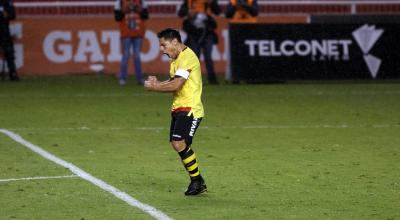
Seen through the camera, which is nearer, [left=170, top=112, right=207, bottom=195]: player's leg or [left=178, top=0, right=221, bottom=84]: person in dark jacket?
[left=170, top=112, right=207, bottom=195]: player's leg

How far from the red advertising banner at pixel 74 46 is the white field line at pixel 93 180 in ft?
33.9

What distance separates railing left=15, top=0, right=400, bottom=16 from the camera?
2742cm

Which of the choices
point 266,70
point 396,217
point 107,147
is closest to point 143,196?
point 396,217

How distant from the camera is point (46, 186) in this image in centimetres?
1106

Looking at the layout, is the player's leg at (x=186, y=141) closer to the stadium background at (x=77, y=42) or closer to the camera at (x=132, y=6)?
the camera at (x=132, y=6)

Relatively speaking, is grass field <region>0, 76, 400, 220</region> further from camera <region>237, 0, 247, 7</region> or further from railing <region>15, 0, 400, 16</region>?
railing <region>15, 0, 400, 16</region>

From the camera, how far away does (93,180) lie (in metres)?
11.5

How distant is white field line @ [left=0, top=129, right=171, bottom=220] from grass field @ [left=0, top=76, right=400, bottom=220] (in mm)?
89

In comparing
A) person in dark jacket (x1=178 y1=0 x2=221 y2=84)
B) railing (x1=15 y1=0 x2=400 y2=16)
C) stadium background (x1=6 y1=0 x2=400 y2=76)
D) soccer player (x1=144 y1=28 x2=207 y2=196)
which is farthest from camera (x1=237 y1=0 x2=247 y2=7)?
soccer player (x1=144 y1=28 x2=207 y2=196)

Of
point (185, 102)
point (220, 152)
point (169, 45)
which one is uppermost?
point (169, 45)

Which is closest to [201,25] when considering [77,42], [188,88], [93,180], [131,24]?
[131,24]

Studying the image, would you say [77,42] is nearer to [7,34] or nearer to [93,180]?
[7,34]

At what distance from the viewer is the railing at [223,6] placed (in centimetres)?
2742

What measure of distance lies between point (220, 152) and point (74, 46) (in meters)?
12.8
